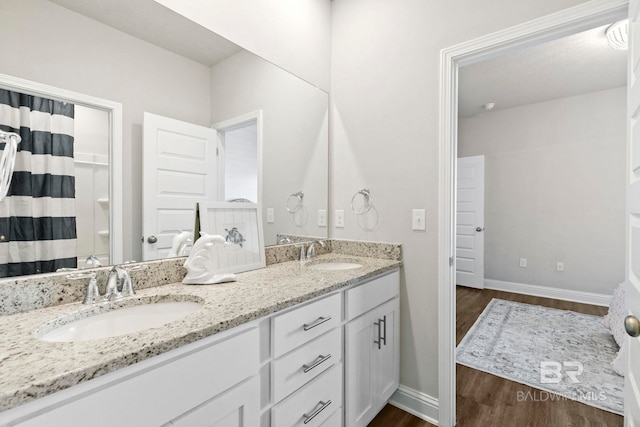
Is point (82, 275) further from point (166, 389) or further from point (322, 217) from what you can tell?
point (322, 217)

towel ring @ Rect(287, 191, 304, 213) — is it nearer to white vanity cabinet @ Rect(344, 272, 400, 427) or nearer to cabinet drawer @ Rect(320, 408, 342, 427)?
white vanity cabinet @ Rect(344, 272, 400, 427)

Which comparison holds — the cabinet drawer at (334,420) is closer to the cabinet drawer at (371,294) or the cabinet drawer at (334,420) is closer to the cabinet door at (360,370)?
the cabinet door at (360,370)

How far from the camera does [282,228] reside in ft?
6.29

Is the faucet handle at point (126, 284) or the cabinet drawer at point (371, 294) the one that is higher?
the faucet handle at point (126, 284)

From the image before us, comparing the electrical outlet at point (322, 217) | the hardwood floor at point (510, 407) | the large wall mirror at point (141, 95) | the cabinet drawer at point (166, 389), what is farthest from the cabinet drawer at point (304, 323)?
the hardwood floor at point (510, 407)

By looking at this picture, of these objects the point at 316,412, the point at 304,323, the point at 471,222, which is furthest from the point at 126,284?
the point at 471,222

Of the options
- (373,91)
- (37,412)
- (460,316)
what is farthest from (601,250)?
(37,412)

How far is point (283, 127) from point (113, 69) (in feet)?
3.12

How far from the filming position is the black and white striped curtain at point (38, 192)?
37.6 inches

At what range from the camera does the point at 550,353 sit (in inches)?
97.0

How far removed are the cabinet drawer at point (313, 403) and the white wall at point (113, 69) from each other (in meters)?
0.82

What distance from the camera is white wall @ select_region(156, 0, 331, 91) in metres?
1.48

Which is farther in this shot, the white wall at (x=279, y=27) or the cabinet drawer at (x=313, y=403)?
the white wall at (x=279, y=27)

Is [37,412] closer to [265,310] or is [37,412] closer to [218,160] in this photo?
[265,310]
